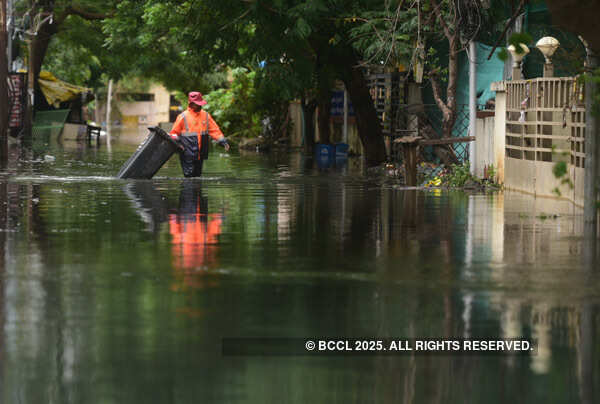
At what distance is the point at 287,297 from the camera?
940 centimetres

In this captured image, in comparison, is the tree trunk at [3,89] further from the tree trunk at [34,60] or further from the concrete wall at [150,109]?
the concrete wall at [150,109]

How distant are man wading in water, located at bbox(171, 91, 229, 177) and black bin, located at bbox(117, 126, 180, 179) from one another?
8.8 inches

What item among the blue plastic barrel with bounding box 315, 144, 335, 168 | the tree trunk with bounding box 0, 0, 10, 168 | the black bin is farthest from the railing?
the tree trunk with bounding box 0, 0, 10, 168

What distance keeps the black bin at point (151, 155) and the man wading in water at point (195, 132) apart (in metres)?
0.22

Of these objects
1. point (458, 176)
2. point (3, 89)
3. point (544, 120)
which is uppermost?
point (3, 89)

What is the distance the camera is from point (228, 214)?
53.2ft

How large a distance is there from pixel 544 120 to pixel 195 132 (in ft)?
23.1

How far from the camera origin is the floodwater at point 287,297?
266 inches

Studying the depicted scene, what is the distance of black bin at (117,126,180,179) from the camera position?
23375 mm

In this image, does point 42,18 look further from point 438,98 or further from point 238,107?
point 438,98

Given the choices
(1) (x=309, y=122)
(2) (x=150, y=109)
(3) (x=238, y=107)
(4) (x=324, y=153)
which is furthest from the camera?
(2) (x=150, y=109)

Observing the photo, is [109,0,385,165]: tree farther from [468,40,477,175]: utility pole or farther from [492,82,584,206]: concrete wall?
[492,82,584,206]: concrete wall

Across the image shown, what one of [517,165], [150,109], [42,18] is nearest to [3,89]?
[517,165]

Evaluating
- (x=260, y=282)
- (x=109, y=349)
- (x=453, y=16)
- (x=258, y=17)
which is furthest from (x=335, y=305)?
(x=258, y=17)
